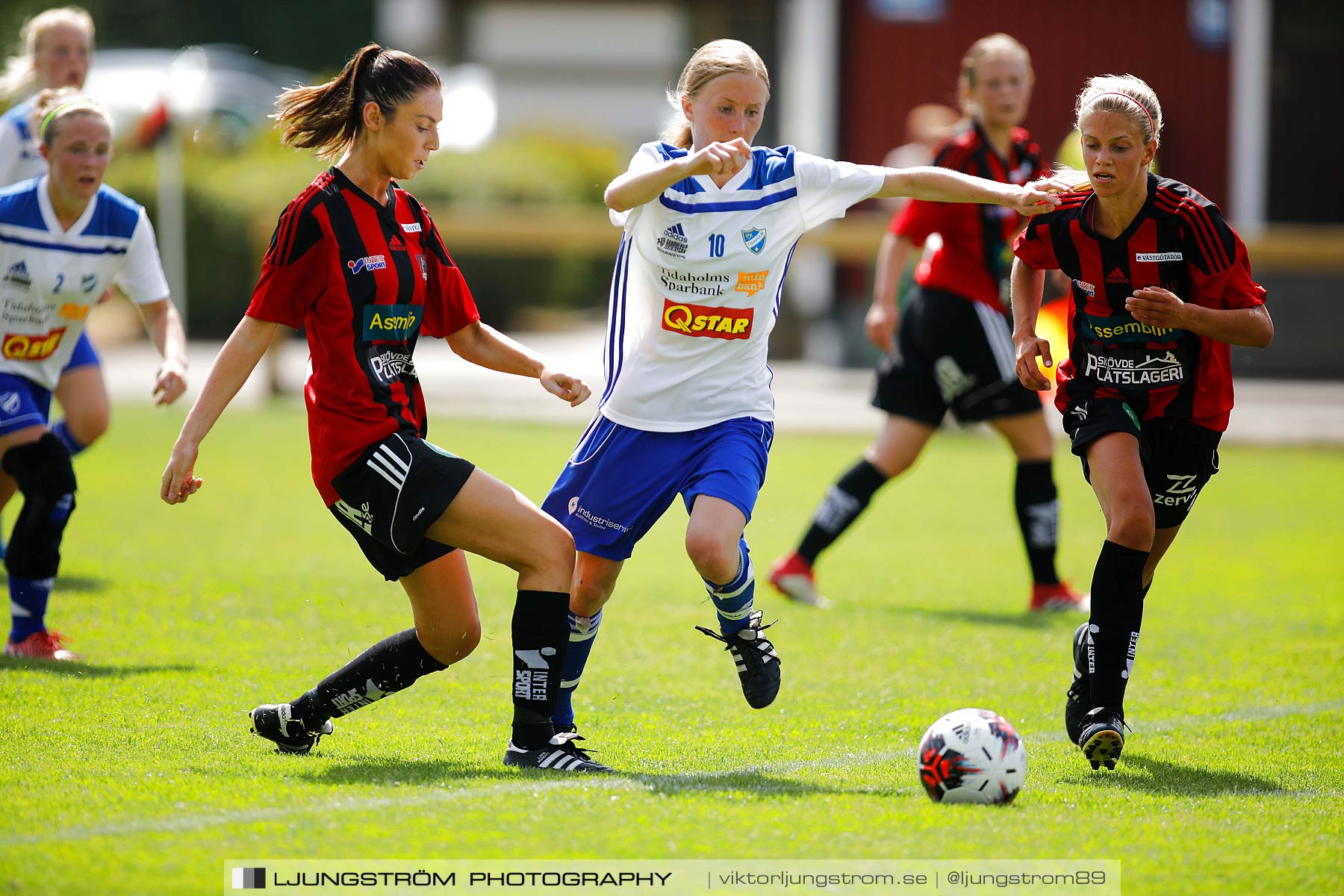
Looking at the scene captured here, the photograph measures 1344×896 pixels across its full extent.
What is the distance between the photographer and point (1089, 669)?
466cm

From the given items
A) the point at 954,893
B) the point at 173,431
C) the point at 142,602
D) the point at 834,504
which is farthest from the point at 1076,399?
the point at 173,431

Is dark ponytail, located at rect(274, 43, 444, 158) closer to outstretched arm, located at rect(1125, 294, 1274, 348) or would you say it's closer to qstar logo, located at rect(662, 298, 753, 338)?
qstar logo, located at rect(662, 298, 753, 338)

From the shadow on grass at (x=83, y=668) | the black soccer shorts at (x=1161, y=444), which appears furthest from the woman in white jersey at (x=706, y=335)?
the shadow on grass at (x=83, y=668)

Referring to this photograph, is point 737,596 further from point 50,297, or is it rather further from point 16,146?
point 16,146

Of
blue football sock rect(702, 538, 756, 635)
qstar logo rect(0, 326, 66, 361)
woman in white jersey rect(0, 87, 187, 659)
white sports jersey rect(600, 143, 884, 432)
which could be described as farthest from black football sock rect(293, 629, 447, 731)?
qstar logo rect(0, 326, 66, 361)

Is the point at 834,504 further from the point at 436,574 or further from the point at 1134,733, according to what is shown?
the point at 436,574

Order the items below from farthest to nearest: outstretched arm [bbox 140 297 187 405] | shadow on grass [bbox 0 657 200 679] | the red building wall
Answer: the red building wall
shadow on grass [bbox 0 657 200 679]
outstretched arm [bbox 140 297 187 405]

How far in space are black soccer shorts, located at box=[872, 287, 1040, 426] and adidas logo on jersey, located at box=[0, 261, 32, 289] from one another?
3867 millimetres

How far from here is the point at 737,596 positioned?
452cm

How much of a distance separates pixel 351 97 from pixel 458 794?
203cm

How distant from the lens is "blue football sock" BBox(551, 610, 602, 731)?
4676 millimetres

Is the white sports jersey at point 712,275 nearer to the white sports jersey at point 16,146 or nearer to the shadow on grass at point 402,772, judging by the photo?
the shadow on grass at point 402,772

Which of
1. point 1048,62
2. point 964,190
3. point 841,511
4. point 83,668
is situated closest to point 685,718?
point 964,190

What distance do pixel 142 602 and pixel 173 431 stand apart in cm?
671
